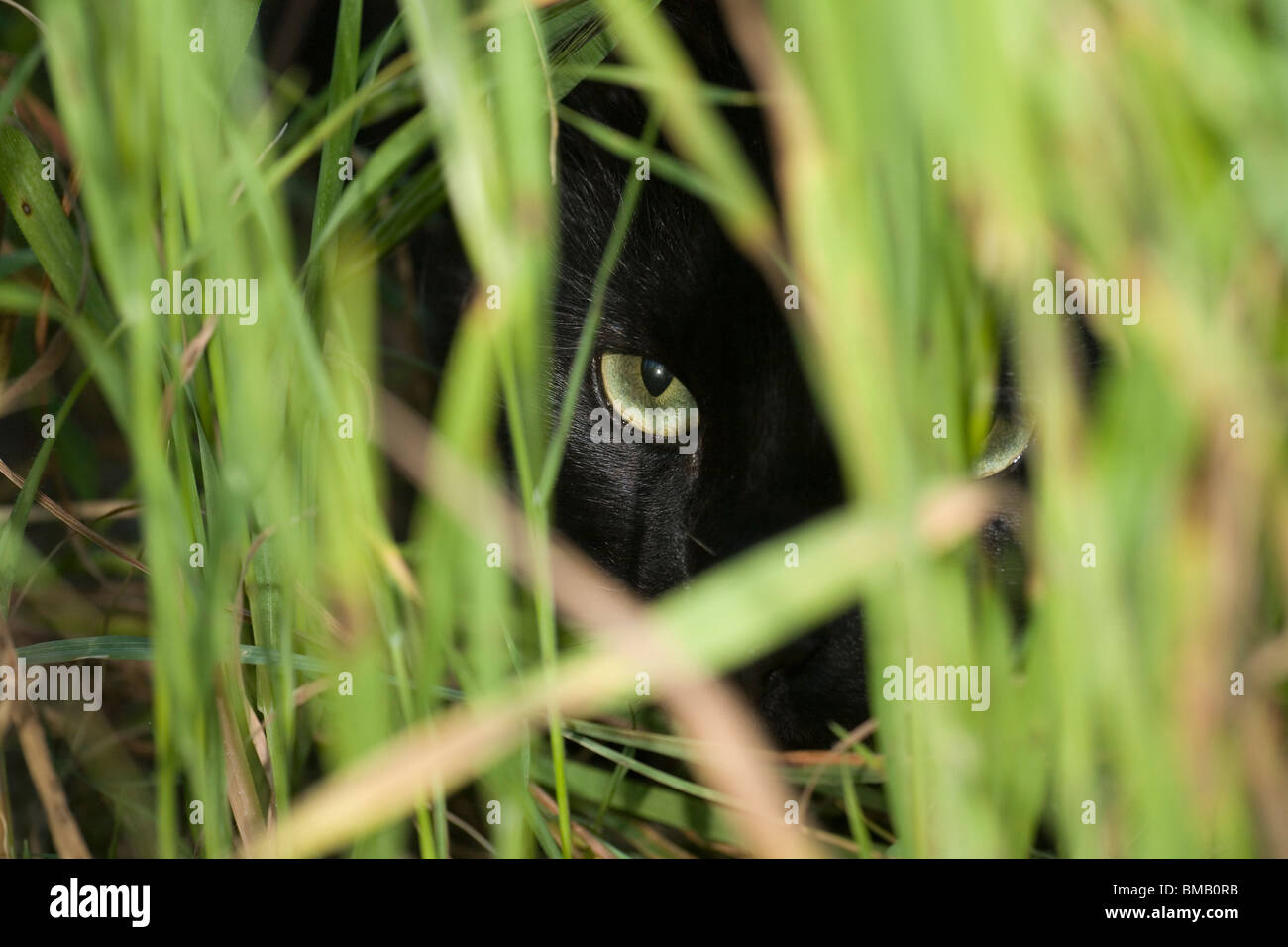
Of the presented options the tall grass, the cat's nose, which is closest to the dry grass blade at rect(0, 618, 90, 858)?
the tall grass

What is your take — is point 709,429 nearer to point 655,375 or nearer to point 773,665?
point 655,375

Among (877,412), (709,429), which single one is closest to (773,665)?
(709,429)

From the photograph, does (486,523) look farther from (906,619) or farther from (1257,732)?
(1257,732)

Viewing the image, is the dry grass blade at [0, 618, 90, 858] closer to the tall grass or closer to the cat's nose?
the tall grass

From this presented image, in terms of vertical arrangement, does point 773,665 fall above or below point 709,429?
below

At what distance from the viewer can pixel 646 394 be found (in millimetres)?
902

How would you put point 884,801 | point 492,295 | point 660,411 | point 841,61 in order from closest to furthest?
1. point 841,61
2. point 492,295
3. point 884,801
4. point 660,411

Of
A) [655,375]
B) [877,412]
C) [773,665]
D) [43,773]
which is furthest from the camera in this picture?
[655,375]

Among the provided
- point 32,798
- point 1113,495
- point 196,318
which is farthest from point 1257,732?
point 32,798

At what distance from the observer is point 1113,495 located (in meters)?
0.38

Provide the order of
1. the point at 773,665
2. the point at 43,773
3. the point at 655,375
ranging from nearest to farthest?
the point at 43,773
the point at 773,665
the point at 655,375

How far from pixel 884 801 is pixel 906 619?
423 mm

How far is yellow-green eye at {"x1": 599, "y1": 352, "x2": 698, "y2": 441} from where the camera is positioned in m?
0.87

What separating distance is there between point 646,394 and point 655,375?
4 centimetres
